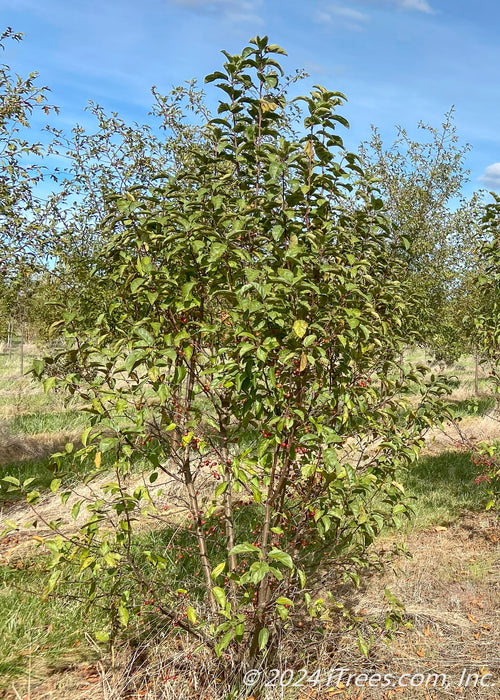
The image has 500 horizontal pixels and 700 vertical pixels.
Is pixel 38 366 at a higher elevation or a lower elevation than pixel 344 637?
higher

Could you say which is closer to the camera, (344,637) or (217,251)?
(217,251)

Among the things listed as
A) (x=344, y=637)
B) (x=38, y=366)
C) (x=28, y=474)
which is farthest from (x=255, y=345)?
(x=28, y=474)

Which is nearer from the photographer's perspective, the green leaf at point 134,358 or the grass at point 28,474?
the green leaf at point 134,358

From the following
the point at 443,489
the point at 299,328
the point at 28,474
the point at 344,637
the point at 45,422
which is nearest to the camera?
the point at 299,328

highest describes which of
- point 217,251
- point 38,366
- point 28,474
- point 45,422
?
point 217,251

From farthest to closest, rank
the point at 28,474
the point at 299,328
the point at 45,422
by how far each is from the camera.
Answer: the point at 45,422
the point at 28,474
the point at 299,328

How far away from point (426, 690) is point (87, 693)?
2.27 m

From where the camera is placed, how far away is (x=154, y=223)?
328 cm

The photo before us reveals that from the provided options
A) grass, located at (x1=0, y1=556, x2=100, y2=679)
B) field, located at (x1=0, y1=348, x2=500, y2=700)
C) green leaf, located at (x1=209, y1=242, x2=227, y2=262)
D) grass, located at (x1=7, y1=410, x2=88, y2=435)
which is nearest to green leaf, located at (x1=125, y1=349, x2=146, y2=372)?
green leaf, located at (x1=209, y1=242, x2=227, y2=262)

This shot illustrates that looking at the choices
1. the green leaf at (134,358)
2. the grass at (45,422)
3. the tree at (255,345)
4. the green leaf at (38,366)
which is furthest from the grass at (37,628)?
the grass at (45,422)

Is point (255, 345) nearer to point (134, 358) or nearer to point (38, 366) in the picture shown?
point (134, 358)

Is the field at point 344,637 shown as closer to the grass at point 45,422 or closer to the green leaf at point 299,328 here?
the green leaf at point 299,328

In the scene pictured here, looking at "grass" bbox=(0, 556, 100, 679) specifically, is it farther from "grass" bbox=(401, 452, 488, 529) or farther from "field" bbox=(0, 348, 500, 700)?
"grass" bbox=(401, 452, 488, 529)

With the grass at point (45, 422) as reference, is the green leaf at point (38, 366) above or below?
above
